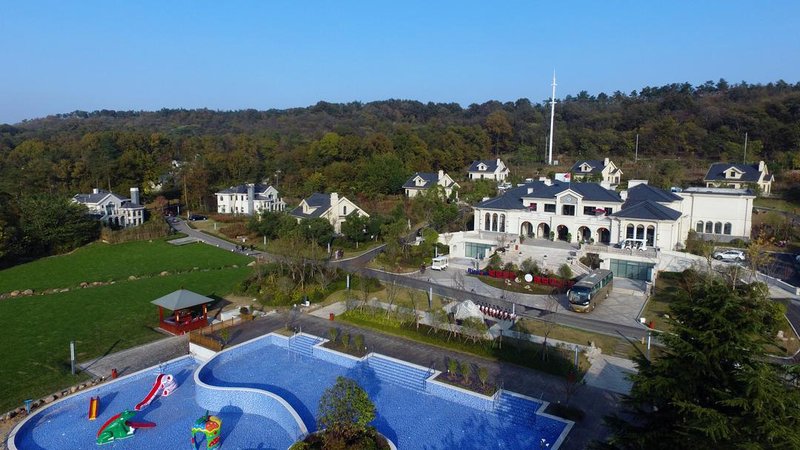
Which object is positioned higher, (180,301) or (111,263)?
(180,301)

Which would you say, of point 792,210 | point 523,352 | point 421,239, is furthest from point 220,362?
point 792,210

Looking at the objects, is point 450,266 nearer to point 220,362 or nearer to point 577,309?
point 577,309

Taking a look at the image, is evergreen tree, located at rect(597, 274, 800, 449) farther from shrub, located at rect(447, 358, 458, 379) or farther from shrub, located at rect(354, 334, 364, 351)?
shrub, located at rect(354, 334, 364, 351)

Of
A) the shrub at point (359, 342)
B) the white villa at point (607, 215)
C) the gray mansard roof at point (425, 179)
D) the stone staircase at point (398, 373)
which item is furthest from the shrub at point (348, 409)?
the gray mansard roof at point (425, 179)

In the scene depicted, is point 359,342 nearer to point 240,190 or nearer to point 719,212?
point 719,212

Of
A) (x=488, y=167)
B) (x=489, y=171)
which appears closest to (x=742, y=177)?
(x=489, y=171)

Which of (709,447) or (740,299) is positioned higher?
(740,299)

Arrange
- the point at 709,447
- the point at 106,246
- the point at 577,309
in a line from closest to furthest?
the point at 709,447 → the point at 577,309 → the point at 106,246
